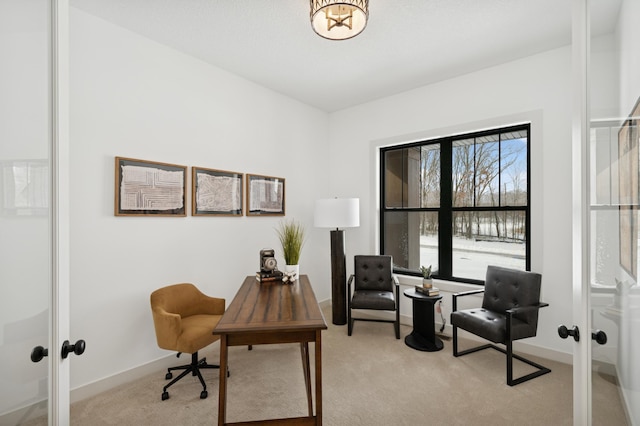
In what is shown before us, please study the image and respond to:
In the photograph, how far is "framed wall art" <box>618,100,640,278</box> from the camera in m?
0.98

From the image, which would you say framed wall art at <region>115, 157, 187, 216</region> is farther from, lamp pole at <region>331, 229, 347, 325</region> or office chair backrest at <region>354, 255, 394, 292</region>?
office chair backrest at <region>354, 255, 394, 292</region>

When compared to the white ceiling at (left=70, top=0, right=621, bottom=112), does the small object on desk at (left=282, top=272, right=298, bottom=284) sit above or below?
below

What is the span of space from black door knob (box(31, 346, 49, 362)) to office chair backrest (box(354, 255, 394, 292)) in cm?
320

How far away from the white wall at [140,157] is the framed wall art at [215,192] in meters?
0.10

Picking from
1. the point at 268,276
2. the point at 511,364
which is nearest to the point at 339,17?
the point at 268,276

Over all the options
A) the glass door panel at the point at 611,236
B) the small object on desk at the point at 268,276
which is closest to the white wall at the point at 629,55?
the glass door panel at the point at 611,236

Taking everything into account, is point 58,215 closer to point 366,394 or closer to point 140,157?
point 140,157

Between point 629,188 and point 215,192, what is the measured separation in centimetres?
317

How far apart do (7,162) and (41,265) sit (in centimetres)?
38

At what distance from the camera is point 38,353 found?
3.31ft

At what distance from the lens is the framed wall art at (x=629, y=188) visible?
976 millimetres

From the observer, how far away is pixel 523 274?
→ 2809mm

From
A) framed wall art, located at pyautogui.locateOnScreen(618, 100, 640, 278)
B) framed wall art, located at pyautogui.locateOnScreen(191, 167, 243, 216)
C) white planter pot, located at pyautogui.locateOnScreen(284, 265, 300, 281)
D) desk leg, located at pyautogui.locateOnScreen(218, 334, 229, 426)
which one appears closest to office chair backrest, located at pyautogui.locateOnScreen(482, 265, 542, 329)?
framed wall art, located at pyautogui.locateOnScreen(618, 100, 640, 278)

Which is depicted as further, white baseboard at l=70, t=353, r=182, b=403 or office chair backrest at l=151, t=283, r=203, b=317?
office chair backrest at l=151, t=283, r=203, b=317
